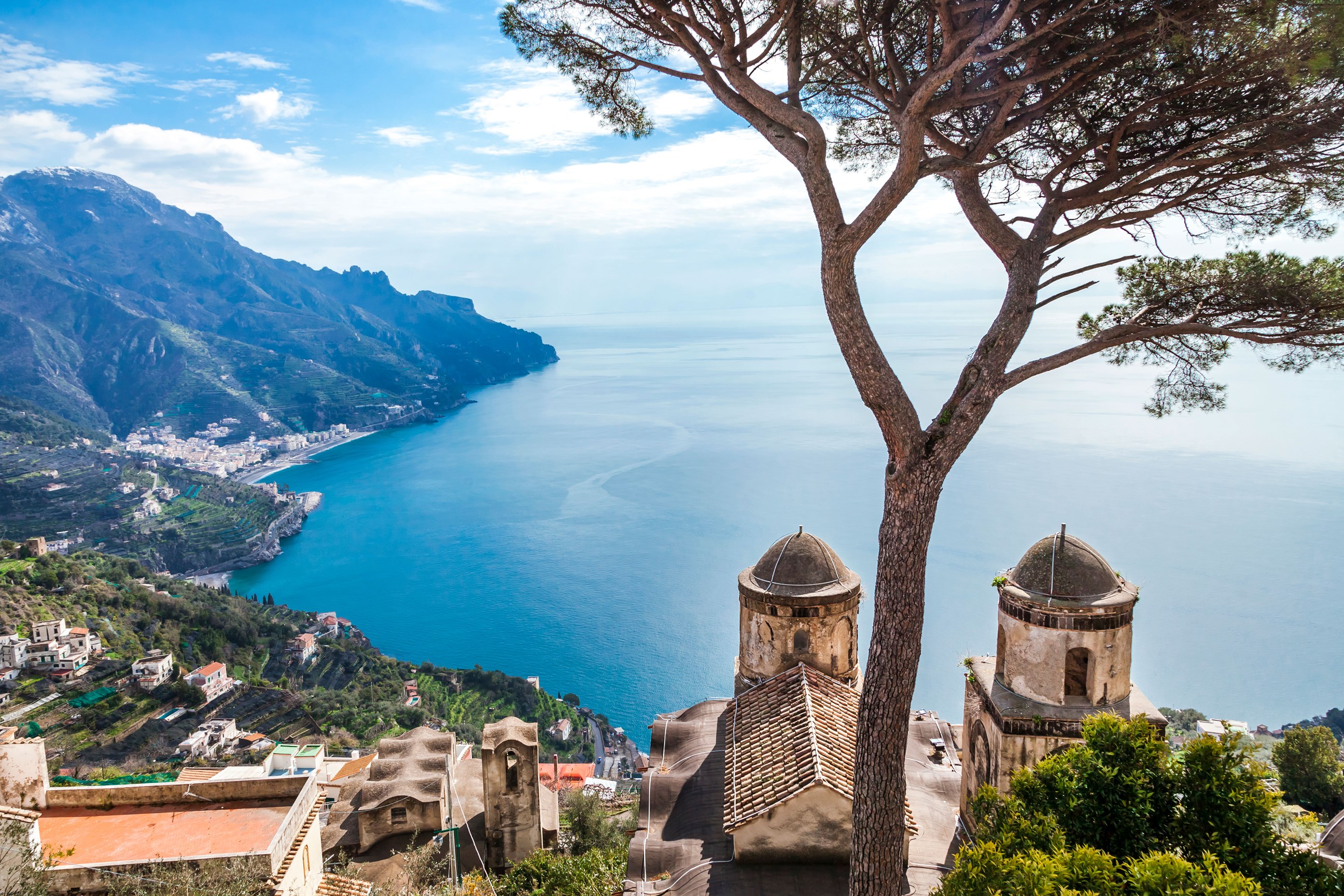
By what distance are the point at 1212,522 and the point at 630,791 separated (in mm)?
35434

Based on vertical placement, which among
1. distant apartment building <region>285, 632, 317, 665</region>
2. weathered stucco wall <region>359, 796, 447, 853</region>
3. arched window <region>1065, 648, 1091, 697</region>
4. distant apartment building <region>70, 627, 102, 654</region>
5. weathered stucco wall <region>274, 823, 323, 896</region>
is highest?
arched window <region>1065, 648, 1091, 697</region>

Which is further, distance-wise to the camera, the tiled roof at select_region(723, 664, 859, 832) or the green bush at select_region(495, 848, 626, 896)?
the green bush at select_region(495, 848, 626, 896)

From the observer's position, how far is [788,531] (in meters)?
42.2

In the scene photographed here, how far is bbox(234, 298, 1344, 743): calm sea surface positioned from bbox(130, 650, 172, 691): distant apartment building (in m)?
11.4

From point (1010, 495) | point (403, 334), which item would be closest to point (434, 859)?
point (1010, 495)

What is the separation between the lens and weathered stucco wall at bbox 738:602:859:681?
816cm

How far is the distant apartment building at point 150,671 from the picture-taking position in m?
27.0

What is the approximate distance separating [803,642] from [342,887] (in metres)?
5.52

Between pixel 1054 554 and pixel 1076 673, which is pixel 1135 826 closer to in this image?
pixel 1076 673

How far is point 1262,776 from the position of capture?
3.68 metres

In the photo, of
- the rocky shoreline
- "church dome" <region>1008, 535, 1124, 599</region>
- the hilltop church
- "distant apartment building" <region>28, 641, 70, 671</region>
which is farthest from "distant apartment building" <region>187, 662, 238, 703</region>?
"church dome" <region>1008, 535, 1124, 599</region>

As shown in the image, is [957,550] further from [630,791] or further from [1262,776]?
[1262,776]

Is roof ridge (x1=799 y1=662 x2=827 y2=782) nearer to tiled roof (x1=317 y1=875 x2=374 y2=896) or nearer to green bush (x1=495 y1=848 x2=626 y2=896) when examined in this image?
green bush (x1=495 y1=848 x2=626 y2=896)

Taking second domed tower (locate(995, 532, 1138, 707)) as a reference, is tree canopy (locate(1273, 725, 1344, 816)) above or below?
below
